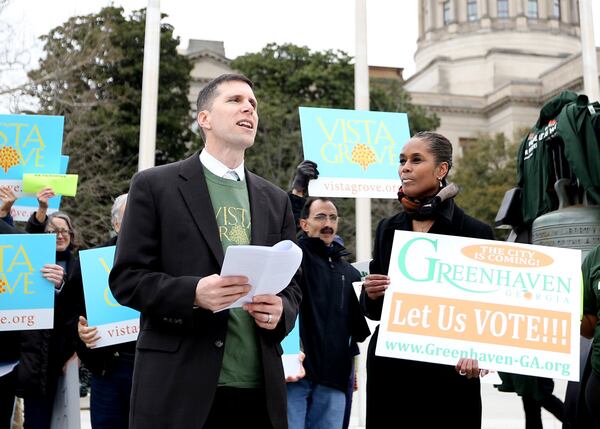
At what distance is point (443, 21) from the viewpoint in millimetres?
69125

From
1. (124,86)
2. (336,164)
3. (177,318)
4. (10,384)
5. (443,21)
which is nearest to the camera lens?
(177,318)

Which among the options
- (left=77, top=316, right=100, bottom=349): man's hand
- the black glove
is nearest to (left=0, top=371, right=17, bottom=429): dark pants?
(left=77, top=316, right=100, bottom=349): man's hand

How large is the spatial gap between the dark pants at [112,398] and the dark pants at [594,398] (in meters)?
2.60

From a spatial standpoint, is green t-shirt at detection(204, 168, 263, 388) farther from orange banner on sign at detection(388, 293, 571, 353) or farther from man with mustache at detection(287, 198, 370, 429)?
man with mustache at detection(287, 198, 370, 429)

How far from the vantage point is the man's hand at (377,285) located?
10.6 ft

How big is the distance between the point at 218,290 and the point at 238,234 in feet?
1.18

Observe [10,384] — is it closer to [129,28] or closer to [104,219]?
[104,219]

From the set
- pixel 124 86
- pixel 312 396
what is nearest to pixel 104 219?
pixel 124 86

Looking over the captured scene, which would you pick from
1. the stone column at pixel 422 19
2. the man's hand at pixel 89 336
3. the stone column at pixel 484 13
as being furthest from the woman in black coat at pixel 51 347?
the stone column at pixel 422 19

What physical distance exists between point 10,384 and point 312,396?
6.25 feet

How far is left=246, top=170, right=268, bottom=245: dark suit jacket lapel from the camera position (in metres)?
2.66

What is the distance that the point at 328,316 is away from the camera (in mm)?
4879

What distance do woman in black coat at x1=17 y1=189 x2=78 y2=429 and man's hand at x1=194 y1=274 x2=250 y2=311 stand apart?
2.71 m

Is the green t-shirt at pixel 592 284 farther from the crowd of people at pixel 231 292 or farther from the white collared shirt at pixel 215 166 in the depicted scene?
the white collared shirt at pixel 215 166
